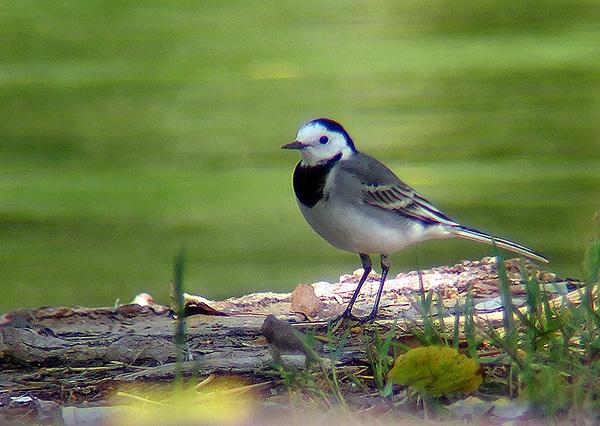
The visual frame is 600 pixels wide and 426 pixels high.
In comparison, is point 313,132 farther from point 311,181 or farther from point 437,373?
Result: point 437,373

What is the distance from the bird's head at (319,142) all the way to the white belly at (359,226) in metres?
0.30

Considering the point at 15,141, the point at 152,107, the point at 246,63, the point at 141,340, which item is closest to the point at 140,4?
the point at 246,63

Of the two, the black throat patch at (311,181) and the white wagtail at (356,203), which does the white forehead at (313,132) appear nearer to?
the white wagtail at (356,203)

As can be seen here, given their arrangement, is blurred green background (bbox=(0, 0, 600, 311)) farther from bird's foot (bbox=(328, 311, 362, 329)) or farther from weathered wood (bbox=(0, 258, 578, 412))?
bird's foot (bbox=(328, 311, 362, 329))

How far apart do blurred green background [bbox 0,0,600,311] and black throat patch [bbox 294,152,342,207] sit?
1.26 metres

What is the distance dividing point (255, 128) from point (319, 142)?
642cm

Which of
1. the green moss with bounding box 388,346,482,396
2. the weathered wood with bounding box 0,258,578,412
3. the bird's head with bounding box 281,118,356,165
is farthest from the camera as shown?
the bird's head with bounding box 281,118,356,165

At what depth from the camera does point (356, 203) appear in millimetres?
5508

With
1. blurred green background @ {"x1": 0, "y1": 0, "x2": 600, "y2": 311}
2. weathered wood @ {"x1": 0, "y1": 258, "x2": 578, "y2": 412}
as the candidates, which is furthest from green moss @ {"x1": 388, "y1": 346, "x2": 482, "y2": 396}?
blurred green background @ {"x1": 0, "y1": 0, "x2": 600, "y2": 311}

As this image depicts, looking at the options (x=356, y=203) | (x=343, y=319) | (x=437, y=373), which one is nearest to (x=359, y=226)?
(x=356, y=203)

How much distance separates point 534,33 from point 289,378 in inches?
566

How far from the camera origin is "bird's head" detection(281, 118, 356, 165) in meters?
5.74

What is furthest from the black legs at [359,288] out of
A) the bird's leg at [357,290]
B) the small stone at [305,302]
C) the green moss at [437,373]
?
the green moss at [437,373]

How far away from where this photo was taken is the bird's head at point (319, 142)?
5742 mm
